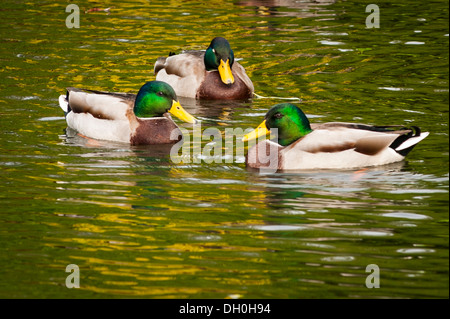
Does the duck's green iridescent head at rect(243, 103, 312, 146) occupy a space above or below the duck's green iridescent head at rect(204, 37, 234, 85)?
below

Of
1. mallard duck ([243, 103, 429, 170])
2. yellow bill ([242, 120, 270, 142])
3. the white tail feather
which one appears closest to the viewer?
mallard duck ([243, 103, 429, 170])

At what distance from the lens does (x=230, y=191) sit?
31.0 ft

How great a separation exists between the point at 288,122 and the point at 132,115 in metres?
2.61

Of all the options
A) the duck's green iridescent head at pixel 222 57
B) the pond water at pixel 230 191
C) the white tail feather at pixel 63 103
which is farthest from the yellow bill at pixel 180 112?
the duck's green iridescent head at pixel 222 57

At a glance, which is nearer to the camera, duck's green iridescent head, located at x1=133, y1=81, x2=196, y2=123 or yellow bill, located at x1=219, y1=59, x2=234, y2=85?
duck's green iridescent head, located at x1=133, y1=81, x2=196, y2=123

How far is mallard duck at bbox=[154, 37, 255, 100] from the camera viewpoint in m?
14.2

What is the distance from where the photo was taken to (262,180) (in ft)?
32.4

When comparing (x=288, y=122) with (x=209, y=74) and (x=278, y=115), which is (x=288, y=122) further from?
(x=209, y=74)

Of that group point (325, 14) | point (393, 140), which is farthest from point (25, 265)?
point (325, 14)

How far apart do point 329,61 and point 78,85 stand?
4.22m

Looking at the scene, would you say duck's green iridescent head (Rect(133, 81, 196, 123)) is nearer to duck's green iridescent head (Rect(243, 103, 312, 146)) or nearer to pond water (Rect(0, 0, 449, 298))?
pond water (Rect(0, 0, 449, 298))

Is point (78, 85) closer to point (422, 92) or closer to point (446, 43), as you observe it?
point (422, 92)

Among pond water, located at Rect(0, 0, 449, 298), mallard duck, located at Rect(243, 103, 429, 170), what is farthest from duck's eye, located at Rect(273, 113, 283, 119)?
pond water, located at Rect(0, 0, 449, 298)

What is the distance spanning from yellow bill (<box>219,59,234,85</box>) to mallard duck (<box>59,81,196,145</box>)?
6.56ft
